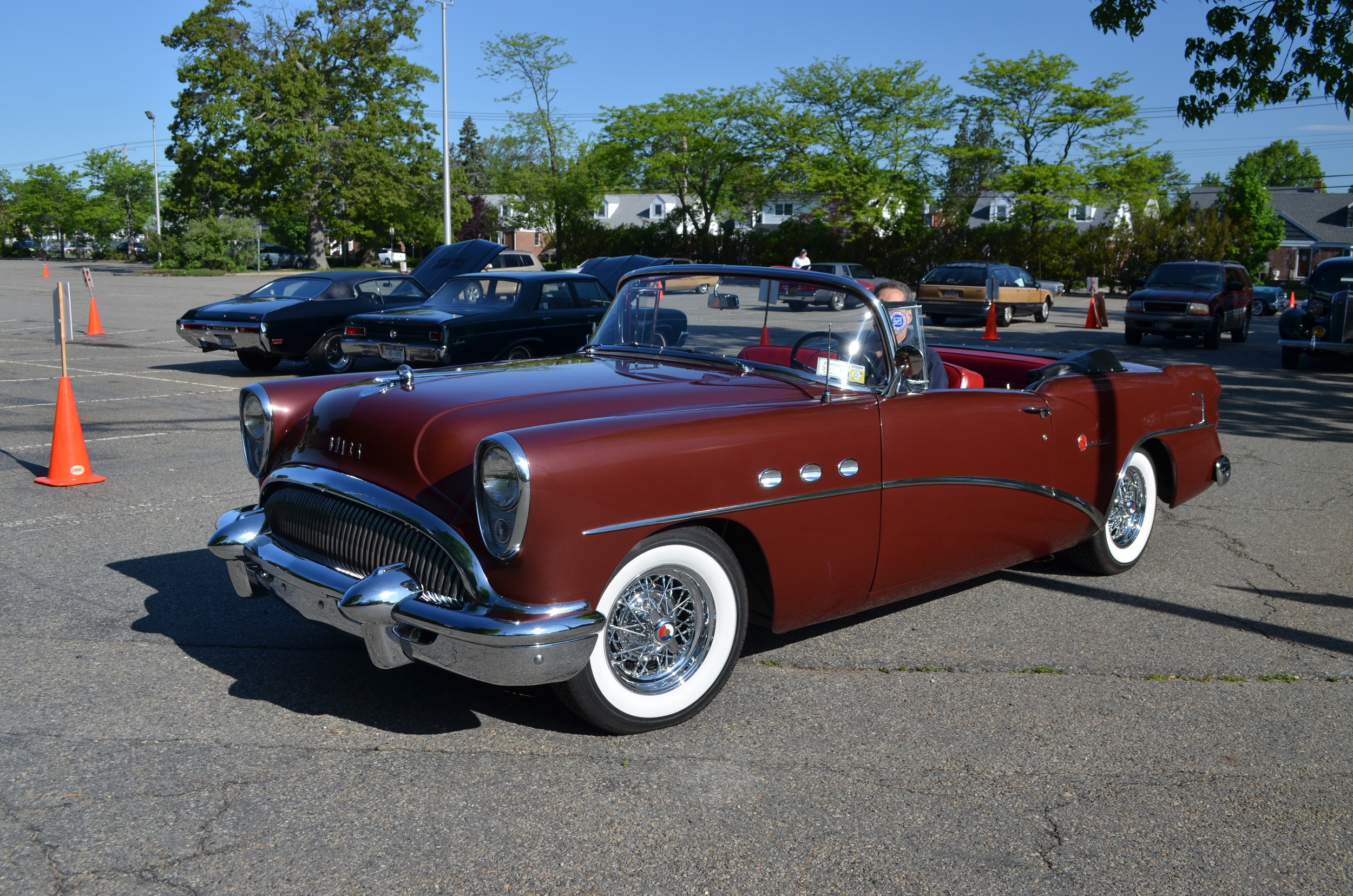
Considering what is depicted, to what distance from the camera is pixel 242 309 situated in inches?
544

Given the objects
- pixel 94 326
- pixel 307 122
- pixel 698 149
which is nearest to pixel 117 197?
pixel 307 122

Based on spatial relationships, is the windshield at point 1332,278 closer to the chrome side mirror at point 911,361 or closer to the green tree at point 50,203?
the chrome side mirror at point 911,361

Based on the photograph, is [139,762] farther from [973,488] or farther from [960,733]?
[973,488]

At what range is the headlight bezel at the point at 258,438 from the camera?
430 cm

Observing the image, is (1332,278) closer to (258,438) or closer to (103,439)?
(103,439)

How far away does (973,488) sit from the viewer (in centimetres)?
437

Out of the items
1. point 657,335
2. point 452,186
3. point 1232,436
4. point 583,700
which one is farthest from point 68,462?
point 452,186

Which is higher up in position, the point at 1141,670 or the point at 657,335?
the point at 657,335

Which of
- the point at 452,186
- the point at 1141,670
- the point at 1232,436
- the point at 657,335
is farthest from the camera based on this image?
the point at 452,186

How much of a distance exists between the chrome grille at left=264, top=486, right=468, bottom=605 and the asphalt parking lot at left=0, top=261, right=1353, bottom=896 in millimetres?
523

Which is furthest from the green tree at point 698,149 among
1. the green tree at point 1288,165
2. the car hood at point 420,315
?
the green tree at point 1288,165

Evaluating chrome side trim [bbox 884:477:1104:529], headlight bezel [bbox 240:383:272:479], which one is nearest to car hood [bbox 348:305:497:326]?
headlight bezel [bbox 240:383:272:479]

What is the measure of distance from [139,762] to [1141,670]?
3596mm

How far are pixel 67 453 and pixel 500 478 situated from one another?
5473 millimetres
